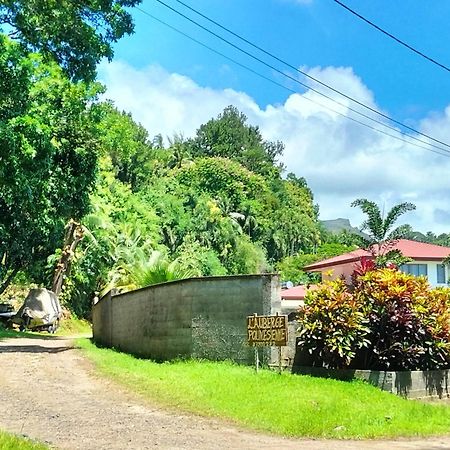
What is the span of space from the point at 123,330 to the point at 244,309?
6.84 m

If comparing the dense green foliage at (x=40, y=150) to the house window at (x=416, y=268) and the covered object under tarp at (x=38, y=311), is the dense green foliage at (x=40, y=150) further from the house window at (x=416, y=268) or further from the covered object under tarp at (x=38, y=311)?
the house window at (x=416, y=268)

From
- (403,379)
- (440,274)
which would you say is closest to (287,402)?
(403,379)

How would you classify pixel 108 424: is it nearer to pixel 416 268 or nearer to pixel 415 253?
pixel 415 253

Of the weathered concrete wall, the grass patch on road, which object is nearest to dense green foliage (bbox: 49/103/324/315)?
the grass patch on road

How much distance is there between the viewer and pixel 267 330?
12195mm

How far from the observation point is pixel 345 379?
1176 cm

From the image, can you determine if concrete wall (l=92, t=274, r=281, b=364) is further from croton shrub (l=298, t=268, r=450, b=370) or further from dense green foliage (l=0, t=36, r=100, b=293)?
dense green foliage (l=0, t=36, r=100, b=293)

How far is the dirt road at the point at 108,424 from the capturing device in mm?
7676

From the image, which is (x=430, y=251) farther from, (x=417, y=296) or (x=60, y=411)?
(x=60, y=411)

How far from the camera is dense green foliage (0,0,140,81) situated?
52.4ft

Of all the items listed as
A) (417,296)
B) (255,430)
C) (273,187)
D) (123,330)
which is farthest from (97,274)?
(273,187)

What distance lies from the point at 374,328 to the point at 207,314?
3494 mm

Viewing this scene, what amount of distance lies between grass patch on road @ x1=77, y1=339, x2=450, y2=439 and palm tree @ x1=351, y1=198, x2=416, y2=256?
9.50 m

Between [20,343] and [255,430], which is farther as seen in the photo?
[20,343]
